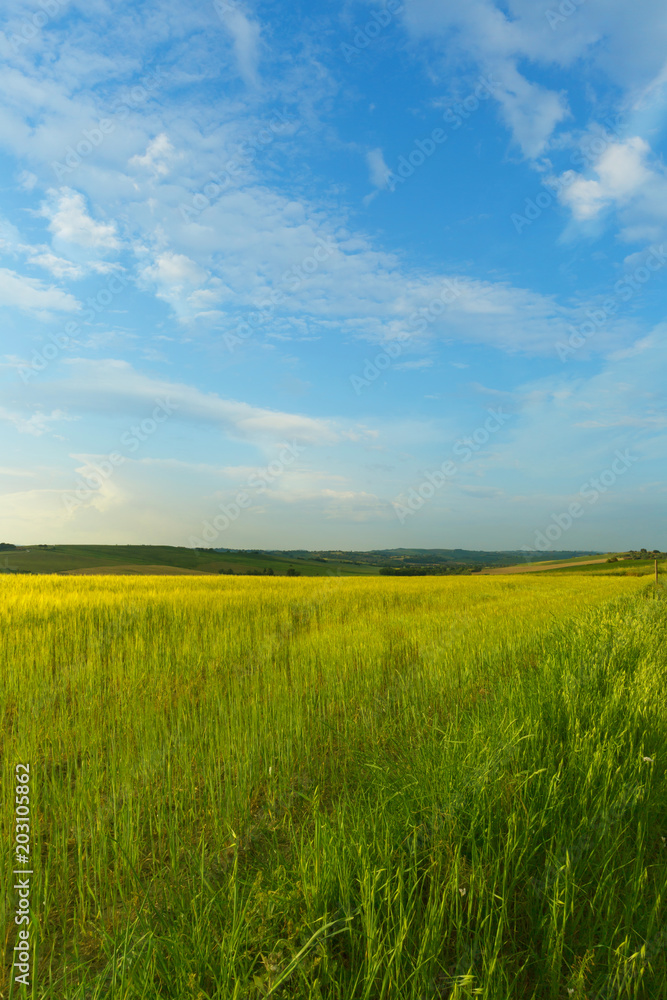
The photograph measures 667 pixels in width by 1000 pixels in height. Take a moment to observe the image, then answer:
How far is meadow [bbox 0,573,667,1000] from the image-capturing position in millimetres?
1812

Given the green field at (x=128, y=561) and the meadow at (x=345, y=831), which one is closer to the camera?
the meadow at (x=345, y=831)

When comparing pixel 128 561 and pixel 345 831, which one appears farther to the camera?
pixel 128 561

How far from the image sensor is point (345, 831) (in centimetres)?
237

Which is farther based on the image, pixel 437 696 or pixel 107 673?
pixel 107 673

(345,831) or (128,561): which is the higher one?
(345,831)

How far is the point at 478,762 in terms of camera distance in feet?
9.69

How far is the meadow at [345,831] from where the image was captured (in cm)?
181

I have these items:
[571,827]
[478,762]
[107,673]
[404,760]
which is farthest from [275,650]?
[571,827]

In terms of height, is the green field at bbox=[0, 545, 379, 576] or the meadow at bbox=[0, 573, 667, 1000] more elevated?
the meadow at bbox=[0, 573, 667, 1000]

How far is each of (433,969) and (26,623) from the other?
9.98 m

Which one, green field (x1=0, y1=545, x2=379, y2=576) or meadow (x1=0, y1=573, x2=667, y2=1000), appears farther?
green field (x1=0, y1=545, x2=379, y2=576)

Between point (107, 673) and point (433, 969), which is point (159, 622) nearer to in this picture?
point (107, 673)

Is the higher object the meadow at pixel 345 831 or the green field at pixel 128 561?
the meadow at pixel 345 831

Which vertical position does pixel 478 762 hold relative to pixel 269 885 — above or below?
above
